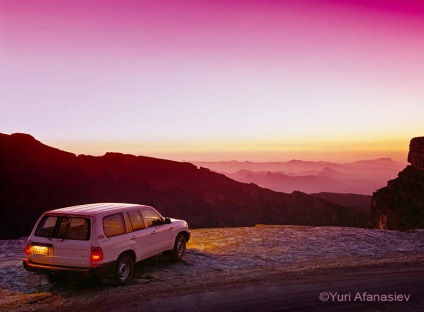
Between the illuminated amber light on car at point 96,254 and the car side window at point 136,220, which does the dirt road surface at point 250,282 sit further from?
the car side window at point 136,220

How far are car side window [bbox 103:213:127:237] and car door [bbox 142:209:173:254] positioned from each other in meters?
1.13

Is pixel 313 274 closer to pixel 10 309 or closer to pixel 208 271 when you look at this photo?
pixel 208 271

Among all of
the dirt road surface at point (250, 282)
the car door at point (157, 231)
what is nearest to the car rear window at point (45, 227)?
the dirt road surface at point (250, 282)

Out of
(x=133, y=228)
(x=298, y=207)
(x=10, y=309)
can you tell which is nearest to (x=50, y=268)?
(x=10, y=309)

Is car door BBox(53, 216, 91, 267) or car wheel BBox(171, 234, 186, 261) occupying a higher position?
car door BBox(53, 216, 91, 267)

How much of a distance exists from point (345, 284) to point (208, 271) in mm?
4028

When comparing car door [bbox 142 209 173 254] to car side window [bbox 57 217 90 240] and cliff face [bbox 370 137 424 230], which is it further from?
cliff face [bbox 370 137 424 230]

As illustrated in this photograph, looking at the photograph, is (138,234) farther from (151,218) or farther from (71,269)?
(71,269)

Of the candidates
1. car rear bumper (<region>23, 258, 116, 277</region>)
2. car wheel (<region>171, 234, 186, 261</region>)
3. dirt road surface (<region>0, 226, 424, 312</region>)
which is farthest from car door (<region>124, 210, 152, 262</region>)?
car wheel (<region>171, 234, 186, 261</region>)

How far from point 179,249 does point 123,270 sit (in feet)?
9.90

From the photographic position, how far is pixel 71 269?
9695 mm

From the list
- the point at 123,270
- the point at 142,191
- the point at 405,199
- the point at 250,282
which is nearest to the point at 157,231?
the point at 123,270

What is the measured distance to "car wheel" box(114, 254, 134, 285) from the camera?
10352 millimetres

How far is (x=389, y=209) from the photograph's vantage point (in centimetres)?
4366
